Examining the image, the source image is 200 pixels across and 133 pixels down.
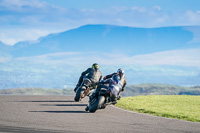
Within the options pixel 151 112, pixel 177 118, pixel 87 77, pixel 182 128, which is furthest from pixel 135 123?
pixel 87 77

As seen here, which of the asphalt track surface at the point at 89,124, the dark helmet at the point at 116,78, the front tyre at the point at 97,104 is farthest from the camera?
the dark helmet at the point at 116,78

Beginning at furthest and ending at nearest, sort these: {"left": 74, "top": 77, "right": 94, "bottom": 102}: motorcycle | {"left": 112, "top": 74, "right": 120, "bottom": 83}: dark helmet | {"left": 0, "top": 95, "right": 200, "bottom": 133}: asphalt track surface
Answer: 1. {"left": 74, "top": 77, "right": 94, "bottom": 102}: motorcycle
2. {"left": 112, "top": 74, "right": 120, "bottom": 83}: dark helmet
3. {"left": 0, "top": 95, "right": 200, "bottom": 133}: asphalt track surface

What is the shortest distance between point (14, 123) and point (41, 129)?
57.8 inches

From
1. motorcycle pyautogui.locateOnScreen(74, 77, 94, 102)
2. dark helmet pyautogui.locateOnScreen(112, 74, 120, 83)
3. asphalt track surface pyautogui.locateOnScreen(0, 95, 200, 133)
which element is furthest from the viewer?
motorcycle pyautogui.locateOnScreen(74, 77, 94, 102)

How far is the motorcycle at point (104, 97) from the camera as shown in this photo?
15008 mm

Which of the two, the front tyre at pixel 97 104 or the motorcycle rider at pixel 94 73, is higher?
the motorcycle rider at pixel 94 73

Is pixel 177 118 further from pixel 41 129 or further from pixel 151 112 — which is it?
pixel 41 129

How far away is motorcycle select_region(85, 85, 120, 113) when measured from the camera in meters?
15.0

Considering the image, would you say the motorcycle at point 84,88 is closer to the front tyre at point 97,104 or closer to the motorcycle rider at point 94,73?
the motorcycle rider at point 94,73

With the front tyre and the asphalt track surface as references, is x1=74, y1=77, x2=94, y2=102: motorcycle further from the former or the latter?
the asphalt track surface

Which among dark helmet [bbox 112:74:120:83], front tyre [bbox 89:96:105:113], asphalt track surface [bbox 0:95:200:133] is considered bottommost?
asphalt track surface [bbox 0:95:200:133]

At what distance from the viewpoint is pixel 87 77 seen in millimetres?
20969

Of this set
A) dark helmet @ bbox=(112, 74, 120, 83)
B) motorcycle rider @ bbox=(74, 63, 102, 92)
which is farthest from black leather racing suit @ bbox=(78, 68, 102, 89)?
dark helmet @ bbox=(112, 74, 120, 83)

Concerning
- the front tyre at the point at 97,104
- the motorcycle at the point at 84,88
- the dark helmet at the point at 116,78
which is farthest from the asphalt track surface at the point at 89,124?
the motorcycle at the point at 84,88
